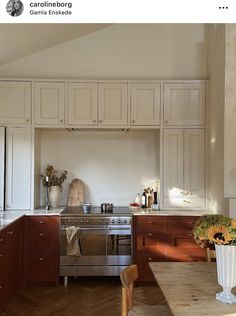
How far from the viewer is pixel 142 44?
5027 millimetres

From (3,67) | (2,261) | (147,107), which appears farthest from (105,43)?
(2,261)

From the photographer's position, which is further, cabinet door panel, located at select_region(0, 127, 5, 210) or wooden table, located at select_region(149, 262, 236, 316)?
cabinet door panel, located at select_region(0, 127, 5, 210)

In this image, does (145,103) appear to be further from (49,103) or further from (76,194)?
(76,194)

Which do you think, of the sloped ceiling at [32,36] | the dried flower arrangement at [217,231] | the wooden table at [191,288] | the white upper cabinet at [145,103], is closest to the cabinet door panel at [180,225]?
the white upper cabinet at [145,103]

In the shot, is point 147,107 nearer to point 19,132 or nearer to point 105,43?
point 105,43

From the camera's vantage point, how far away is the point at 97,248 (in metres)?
4.48

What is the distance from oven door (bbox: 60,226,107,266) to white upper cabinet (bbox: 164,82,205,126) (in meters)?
1.64

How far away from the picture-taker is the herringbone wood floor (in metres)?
3.70

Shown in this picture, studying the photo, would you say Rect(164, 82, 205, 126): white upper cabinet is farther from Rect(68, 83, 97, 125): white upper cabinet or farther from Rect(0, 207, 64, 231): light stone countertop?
Rect(0, 207, 64, 231): light stone countertop

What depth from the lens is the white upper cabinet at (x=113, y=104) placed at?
4.77 m

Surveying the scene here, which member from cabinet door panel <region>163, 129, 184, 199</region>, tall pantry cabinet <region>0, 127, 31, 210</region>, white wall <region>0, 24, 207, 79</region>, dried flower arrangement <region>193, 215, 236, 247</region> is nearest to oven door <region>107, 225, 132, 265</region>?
cabinet door panel <region>163, 129, 184, 199</region>

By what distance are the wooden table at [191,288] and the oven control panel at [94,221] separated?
5.88 feet

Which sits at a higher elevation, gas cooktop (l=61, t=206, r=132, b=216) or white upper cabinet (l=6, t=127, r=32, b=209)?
white upper cabinet (l=6, t=127, r=32, b=209)

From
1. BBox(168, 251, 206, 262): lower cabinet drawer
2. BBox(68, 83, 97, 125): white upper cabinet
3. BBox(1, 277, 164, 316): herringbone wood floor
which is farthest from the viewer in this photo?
BBox(68, 83, 97, 125): white upper cabinet
